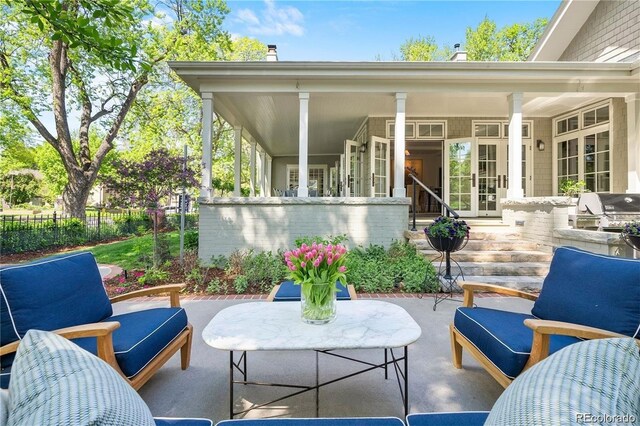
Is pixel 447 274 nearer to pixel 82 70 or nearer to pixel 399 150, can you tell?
pixel 399 150

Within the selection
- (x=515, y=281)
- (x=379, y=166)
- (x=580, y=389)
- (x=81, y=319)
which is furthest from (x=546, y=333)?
(x=379, y=166)

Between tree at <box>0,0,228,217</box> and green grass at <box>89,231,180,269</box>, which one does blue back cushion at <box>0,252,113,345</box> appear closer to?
green grass at <box>89,231,180,269</box>

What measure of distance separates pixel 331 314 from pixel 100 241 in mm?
9950

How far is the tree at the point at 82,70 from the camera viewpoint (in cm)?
936

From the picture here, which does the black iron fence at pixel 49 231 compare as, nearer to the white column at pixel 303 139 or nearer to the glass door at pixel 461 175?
the white column at pixel 303 139

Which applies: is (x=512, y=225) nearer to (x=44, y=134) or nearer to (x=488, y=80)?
(x=488, y=80)

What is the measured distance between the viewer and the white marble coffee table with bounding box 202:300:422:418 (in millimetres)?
1711

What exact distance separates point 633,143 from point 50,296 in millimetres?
8665

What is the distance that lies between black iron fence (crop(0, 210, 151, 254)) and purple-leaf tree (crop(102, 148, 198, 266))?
2.50 m

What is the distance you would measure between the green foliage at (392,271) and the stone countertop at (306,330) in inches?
88.9

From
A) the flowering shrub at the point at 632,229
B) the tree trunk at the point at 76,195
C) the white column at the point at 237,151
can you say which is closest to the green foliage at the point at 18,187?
the tree trunk at the point at 76,195

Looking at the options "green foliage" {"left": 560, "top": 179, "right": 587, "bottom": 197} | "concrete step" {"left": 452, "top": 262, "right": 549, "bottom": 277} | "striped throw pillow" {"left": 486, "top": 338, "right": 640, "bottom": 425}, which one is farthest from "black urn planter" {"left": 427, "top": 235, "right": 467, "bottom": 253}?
"green foliage" {"left": 560, "top": 179, "right": 587, "bottom": 197}

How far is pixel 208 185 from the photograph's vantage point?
582cm

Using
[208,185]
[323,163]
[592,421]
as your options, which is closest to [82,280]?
[592,421]
